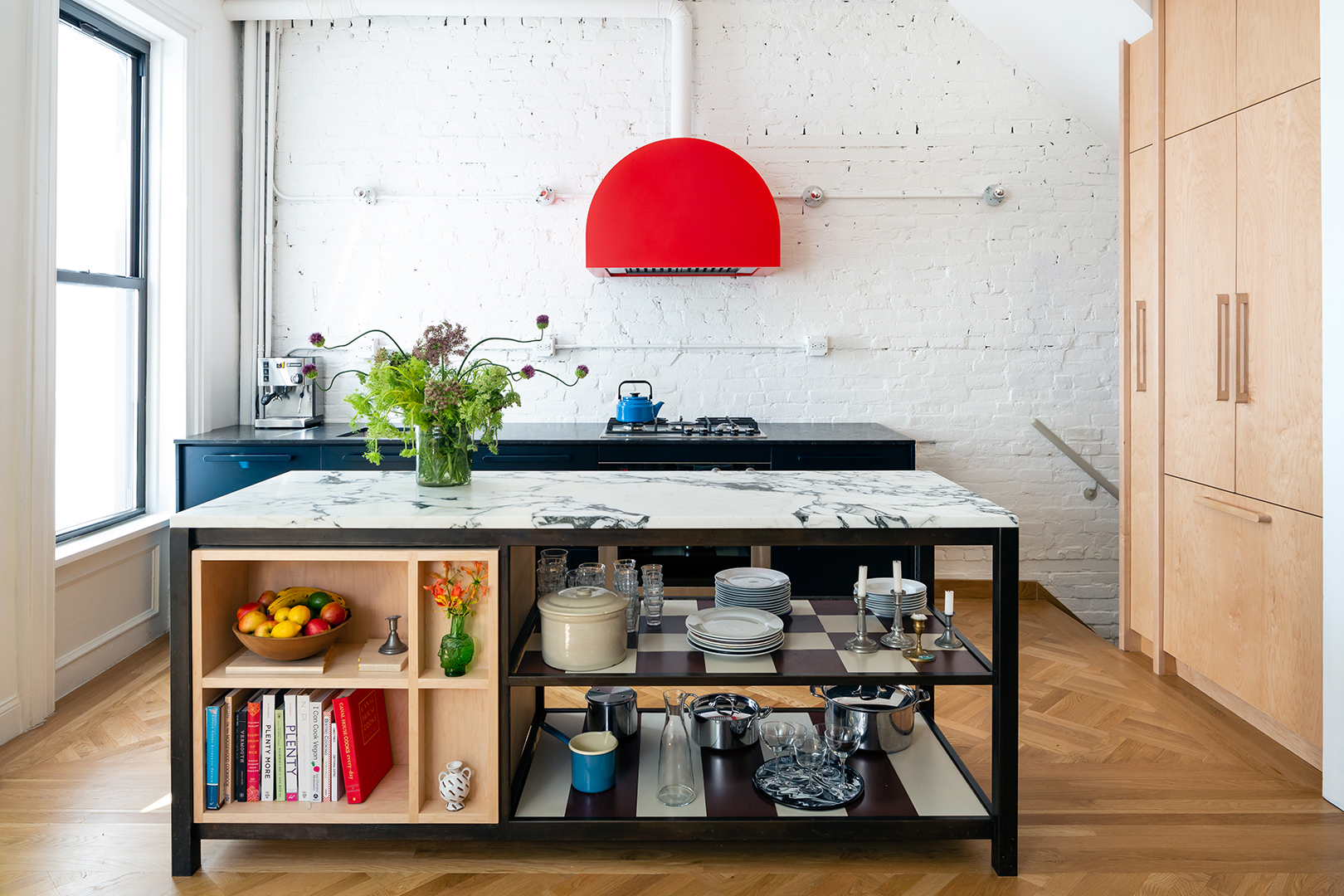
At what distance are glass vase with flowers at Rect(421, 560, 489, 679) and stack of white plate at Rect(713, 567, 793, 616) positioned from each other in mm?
701

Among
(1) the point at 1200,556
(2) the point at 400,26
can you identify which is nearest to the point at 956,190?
(1) the point at 1200,556

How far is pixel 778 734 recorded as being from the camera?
91.7 inches

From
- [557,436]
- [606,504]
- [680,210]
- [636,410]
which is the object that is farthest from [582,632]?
[680,210]

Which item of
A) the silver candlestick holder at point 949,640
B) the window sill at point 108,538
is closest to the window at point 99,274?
the window sill at point 108,538

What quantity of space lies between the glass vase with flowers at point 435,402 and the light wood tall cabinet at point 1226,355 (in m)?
2.29

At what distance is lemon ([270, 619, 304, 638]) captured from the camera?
204 centimetres

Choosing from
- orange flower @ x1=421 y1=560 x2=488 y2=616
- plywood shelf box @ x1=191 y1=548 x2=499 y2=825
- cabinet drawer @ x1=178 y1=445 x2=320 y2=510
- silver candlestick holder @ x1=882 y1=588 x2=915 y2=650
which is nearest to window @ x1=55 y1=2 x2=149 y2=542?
cabinet drawer @ x1=178 y1=445 x2=320 y2=510

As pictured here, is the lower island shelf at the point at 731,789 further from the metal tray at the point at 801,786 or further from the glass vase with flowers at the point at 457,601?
the glass vase with flowers at the point at 457,601

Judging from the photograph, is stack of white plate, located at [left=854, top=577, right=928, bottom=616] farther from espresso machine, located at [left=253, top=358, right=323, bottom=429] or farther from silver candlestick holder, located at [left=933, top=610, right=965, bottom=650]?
espresso machine, located at [left=253, top=358, right=323, bottom=429]

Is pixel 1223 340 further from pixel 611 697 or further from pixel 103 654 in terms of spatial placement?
pixel 103 654

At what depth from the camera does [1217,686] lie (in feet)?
10.5

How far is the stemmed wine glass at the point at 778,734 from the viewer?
7.59ft

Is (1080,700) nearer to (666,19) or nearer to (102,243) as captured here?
(666,19)

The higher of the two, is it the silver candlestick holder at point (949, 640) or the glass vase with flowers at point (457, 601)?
the glass vase with flowers at point (457, 601)
